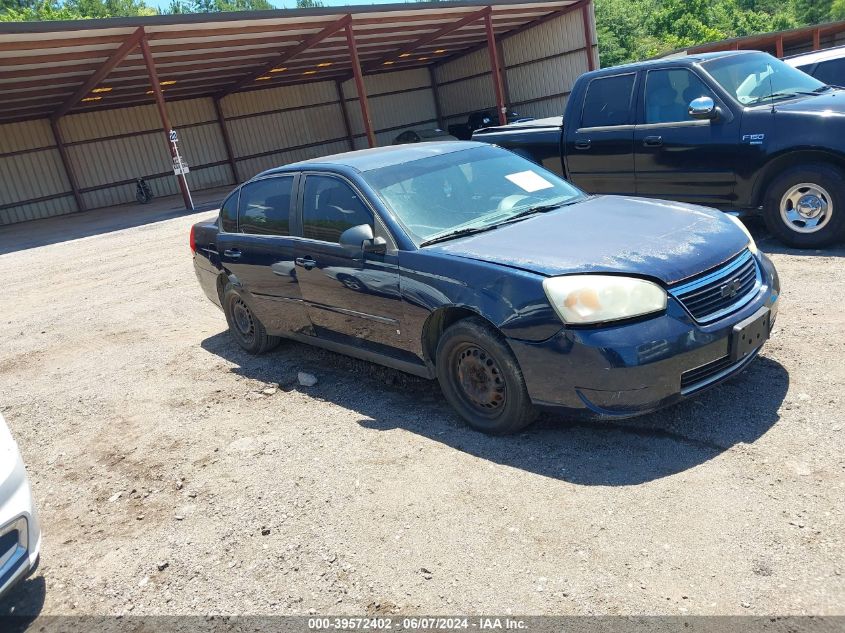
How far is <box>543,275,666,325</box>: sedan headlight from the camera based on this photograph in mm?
3316

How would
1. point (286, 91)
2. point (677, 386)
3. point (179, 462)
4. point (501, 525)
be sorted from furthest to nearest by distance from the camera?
point (286, 91) → point (179, 462) → point (677, 386) → point (501, 525)

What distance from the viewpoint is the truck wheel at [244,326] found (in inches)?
231

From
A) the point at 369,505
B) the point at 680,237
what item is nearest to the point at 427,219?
the point at 680,237

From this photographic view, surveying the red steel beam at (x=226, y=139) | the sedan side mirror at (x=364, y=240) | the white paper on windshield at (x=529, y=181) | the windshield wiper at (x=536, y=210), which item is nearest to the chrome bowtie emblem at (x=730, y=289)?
the windshield wiper at (x=536, y=210)

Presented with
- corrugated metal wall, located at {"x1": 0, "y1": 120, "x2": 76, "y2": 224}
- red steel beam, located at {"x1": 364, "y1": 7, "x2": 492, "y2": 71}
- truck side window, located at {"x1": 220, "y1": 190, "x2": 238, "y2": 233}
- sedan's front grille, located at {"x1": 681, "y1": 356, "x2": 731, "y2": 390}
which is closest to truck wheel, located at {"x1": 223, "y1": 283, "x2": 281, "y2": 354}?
truck side window, located at {"x1": 220, "y1": 190, "x2": 238, "y2": 233}

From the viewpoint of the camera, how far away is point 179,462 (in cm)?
427

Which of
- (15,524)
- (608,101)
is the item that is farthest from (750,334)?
(608,101)

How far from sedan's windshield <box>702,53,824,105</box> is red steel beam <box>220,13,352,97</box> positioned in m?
14.7

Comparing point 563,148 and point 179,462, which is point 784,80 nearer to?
point 563,148

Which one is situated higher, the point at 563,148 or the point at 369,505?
the point at 563,148

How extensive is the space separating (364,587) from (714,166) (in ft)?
18.2

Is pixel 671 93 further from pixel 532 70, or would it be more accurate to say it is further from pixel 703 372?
pixel 532 70

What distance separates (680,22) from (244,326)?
206 feet

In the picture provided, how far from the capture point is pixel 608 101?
748 cm
